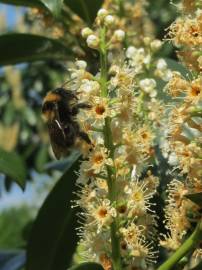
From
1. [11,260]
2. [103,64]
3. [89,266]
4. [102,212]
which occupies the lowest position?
[11,260]

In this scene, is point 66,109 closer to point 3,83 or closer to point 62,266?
point 62,266

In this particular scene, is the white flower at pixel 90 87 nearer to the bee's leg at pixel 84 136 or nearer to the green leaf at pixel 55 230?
the bee's leg at pixel 84 136

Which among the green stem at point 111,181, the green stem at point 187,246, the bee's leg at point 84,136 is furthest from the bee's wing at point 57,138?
the green stem at point 187,246

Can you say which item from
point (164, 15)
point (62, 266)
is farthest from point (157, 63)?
point (164, 15)

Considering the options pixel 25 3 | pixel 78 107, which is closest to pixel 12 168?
pixel 78 107

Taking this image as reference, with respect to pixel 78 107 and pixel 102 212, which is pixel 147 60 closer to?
pixel 78 107

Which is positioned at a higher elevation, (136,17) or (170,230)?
(136,17)

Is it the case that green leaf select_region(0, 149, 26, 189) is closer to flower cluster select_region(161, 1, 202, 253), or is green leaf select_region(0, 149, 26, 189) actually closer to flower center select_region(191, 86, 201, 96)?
flower cluster select_region(161, 1, 202, 253)
